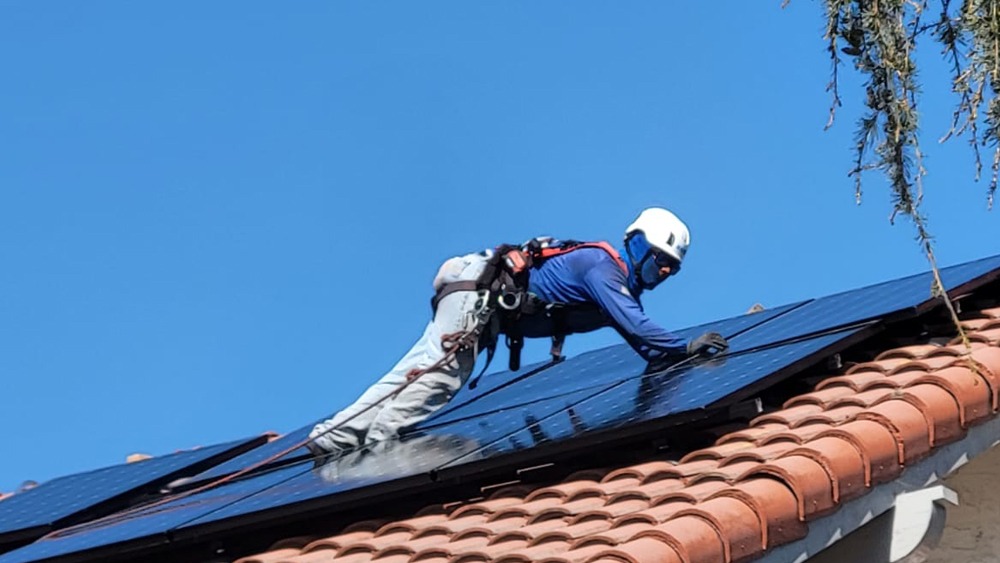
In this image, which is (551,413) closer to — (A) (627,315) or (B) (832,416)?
(A) (627,315)

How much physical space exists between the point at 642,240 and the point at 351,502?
1.90m

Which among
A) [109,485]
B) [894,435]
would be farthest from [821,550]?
[109,485]

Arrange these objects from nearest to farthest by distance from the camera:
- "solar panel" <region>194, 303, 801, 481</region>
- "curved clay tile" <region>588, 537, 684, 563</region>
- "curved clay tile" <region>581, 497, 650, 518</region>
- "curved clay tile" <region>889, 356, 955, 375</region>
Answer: "curved clay tile" <region>588, 537, 684, 563</region>, "curved clay tile" <region>581, 497, 650, 518</region>, "curved clay tile" <region>889, 356, 955, 375</region>, "solar panel" <region>194, 303, 801, 481</region>

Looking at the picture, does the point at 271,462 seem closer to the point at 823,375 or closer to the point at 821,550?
the point at 823,375

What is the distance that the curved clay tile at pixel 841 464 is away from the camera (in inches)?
201

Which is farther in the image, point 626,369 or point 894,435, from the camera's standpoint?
point 626,369

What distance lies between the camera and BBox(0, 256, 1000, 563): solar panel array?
236 inches

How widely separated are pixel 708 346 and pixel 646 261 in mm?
525

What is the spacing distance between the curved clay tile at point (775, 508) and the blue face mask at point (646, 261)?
229 centimetres

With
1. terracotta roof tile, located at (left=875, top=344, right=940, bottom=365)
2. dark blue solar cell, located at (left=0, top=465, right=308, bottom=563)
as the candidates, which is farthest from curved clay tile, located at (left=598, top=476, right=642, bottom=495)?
dark blue solar cell, located at (left=0, top=465, right=308, bottom=563)

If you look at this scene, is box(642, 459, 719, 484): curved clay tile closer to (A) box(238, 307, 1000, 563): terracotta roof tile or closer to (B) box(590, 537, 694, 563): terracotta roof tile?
(A) box(238, 307, 1000, 563): terracotta roof tile

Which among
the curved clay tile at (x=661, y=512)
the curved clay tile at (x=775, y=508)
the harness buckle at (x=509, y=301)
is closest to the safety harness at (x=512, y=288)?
the harness buckle at (x=509, y=301)

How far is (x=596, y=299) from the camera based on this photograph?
277 inches

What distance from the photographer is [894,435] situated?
17.5 ft
